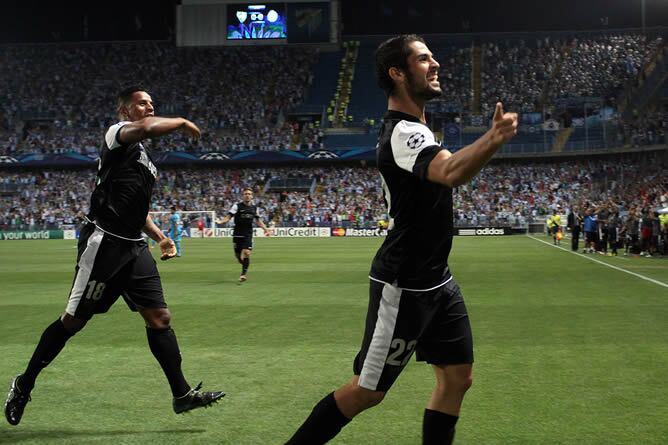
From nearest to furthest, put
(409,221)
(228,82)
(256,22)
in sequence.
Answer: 1. (409,221)
2. (256,22)
3. (228,82)

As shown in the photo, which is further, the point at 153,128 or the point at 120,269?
the point at 120,269

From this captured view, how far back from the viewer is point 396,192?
137 inches

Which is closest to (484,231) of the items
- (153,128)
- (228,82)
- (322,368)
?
(228,82)

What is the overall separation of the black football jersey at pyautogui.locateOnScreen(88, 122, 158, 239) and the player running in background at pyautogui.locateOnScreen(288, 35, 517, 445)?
253 cm

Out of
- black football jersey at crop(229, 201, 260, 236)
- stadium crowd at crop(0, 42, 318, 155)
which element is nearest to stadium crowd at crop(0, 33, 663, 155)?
stadium crowd at crop(0, 42, 318, 155)

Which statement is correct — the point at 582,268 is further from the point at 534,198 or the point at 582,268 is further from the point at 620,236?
the point at 534,198

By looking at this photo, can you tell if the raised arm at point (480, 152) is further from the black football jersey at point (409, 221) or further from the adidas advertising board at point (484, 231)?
the adidas advertising board at point (484, 231)

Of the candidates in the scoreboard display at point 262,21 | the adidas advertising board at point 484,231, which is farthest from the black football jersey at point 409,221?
the scoreboard display at point 262,21

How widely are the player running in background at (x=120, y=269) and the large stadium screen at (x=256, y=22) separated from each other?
57.1 meters

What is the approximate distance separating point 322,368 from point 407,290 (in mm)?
3932

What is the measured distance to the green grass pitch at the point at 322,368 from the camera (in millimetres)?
5121

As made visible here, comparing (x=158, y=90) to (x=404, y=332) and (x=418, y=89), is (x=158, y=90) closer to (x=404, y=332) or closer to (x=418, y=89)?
(x=418, y=89)

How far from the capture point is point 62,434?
5.08m

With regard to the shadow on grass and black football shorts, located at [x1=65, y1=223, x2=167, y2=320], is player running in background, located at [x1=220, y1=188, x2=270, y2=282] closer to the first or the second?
black football shorts, located at [x1=65, y1=223, x2=167, y2=320]
